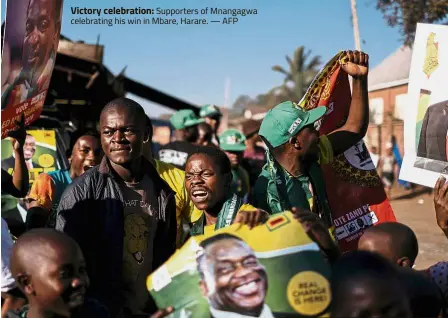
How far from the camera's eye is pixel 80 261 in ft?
9.20

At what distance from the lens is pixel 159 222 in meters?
3.62

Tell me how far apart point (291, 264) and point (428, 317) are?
1.70ft

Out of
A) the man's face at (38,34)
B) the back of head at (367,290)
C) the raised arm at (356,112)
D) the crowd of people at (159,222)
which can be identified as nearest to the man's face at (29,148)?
the crowd of people at (159,222)

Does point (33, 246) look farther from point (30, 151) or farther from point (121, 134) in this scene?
point (30, 151)

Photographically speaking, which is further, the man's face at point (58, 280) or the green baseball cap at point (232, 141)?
the green baseball cap at point (232, 141)

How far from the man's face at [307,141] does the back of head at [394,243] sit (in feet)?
2.66

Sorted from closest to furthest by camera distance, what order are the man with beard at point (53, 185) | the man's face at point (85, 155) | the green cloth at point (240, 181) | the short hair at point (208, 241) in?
1. the short hair at point (208, 241)
2. the man with beard at point (53, 185)
3. the man's face at point (85, 155)
4. the green cloth at point (240, 181)

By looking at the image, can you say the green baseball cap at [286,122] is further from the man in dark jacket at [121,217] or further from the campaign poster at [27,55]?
the campaign poster at [27,55]

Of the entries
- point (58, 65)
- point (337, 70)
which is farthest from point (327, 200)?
point (58, 65)

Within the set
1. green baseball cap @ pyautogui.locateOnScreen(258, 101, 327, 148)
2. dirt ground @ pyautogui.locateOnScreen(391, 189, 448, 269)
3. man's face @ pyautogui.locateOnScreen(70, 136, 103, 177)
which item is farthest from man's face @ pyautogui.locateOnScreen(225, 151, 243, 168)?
green baseball cap @ pyautogui.locateOnScreen(258, 101, 327, 148)

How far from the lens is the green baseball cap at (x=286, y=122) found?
151 inches

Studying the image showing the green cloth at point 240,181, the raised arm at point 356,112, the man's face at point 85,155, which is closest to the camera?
the raised arm at point 356,112

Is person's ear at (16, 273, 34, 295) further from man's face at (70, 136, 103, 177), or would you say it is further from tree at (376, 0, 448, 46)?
tree at (376, 0, 448, 46)

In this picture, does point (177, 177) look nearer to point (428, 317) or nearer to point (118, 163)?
point (118, 163)
